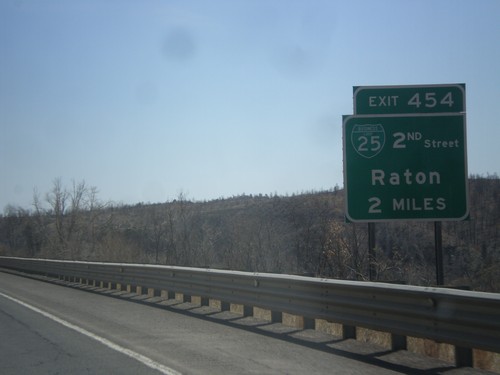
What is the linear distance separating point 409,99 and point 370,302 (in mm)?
5320

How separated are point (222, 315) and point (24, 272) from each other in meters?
26.9

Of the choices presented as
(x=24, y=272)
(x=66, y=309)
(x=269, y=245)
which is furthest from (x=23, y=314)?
(x=24, y=272)

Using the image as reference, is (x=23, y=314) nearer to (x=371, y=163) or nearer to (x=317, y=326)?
(x=317, y=326)

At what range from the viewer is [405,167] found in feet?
42.9

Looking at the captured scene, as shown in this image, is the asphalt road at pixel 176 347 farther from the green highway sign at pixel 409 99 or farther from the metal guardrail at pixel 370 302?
the green highway sign at pixel 409 99

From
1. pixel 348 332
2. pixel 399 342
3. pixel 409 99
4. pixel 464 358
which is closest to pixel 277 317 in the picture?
pixel 348 332

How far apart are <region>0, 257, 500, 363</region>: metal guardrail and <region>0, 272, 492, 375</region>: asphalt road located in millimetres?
384

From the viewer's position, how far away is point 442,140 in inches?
510

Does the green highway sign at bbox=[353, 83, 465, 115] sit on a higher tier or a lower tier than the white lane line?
higher

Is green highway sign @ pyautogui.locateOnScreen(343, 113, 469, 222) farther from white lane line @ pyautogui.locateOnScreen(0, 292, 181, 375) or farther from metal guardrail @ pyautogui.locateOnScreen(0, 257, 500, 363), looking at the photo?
white lane line @ pyautogui.locateOnScreen(0, 292, 181, 375)

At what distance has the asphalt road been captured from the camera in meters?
8.30

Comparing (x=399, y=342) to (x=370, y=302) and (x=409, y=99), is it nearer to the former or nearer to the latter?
(x=370, y=302)

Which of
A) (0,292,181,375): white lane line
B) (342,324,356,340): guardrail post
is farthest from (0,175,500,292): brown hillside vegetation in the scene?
(0,292,181,375): white lane line

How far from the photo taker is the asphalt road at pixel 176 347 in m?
8.30
